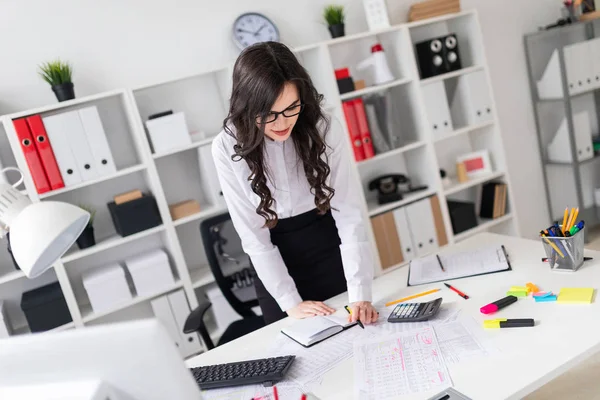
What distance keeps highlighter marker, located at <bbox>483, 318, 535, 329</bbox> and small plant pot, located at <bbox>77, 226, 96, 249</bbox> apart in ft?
6.88

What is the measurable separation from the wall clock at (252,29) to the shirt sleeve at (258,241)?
1.60 metres

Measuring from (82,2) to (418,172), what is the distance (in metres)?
2.22

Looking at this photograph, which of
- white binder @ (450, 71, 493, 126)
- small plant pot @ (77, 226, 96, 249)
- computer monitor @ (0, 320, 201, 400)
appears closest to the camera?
computer monitor @ (0, 320, 201, 400)

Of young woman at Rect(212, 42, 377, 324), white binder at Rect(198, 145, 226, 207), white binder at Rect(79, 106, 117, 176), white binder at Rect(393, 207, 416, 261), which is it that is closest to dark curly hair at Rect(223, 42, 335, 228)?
young woman at Rect(212, 42, 377, 324)

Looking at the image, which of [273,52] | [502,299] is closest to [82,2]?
[273,52]

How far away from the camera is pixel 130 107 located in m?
2.86

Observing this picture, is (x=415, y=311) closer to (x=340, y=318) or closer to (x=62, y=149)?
(x=340, y=318)

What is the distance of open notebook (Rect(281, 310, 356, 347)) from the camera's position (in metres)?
1.61

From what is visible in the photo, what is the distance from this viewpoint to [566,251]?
5.50ft

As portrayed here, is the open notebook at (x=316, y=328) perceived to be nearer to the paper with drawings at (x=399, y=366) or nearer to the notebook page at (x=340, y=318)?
the notebook page at (x=340, y=318)

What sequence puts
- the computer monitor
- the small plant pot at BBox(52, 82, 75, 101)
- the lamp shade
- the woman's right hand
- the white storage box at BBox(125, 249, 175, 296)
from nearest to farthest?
the computer monitor
the lamp shade
the woman's right hand
the small plant pot at BBox(52, 82, 75, 101)
the white storage box at BBox(125, 249, 175, 296)

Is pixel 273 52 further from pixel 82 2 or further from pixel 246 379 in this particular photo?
pixel 82 2

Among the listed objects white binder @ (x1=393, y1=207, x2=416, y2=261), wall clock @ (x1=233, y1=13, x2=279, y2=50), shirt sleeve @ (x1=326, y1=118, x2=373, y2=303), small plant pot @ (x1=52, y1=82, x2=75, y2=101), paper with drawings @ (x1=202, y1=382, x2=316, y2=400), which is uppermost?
wall clock @ (x1=233, y1=13, x2=279, y2=50)

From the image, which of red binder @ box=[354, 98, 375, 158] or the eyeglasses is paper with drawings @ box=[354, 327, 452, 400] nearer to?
the eyeglasses
